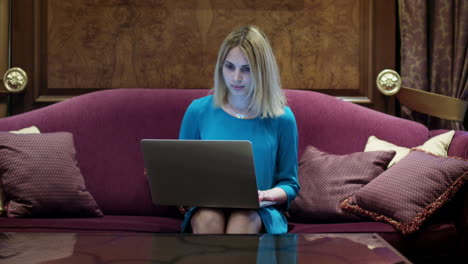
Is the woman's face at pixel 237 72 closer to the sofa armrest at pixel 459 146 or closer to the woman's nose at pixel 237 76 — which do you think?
the woman's nose at pixel 237 76

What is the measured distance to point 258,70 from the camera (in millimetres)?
2059

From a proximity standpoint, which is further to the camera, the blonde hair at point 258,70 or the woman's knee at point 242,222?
the blonde hair at point 258,70

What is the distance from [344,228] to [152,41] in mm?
1394

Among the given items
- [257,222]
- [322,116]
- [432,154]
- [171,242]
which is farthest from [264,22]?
[171,242]

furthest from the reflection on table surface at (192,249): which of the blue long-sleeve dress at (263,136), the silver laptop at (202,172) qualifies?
the blue long-sleeve dress at (263,136)

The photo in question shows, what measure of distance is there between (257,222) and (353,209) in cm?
48

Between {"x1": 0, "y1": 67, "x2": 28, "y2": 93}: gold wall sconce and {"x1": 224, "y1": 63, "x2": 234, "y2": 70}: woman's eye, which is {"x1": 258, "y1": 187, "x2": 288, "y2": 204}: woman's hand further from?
{"x1": 0, "y1": 67, "x2": 28, "y2": 93}: gold wall sconce

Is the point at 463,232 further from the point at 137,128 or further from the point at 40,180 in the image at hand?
the point at 40,180

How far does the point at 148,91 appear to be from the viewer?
8.71ft

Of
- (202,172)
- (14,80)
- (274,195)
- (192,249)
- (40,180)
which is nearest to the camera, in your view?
(192,249)

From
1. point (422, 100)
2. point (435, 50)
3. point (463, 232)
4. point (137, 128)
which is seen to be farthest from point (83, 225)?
point (435, 50)

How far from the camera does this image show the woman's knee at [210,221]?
183cm

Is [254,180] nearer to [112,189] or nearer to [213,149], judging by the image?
[213,149]

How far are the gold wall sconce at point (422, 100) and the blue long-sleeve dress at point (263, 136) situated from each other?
947mm
